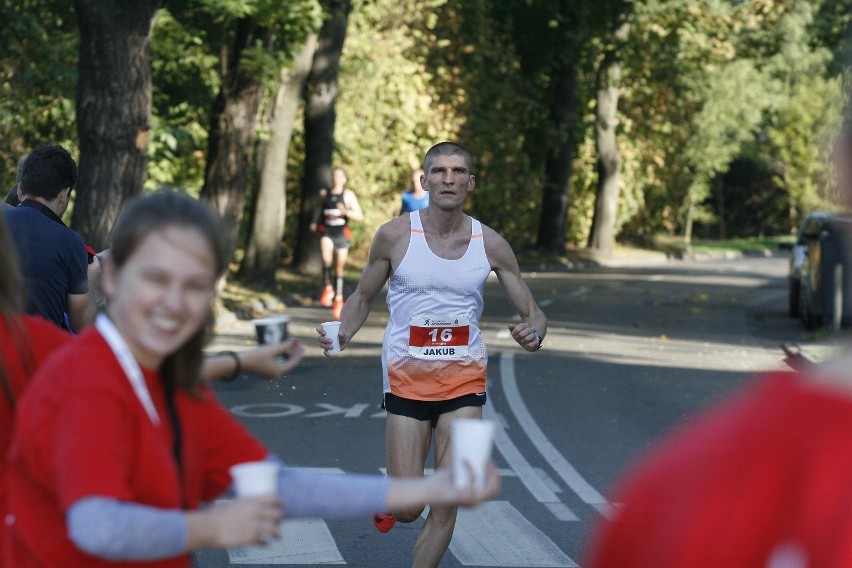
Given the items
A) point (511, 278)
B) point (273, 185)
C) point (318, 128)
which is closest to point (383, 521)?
point (511, 278)

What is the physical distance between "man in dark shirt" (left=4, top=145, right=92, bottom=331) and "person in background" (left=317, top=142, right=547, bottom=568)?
3.90ft

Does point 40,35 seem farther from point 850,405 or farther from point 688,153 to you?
point 688,153

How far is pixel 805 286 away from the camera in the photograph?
24312 mm

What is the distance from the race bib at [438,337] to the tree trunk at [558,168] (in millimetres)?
→ 38720

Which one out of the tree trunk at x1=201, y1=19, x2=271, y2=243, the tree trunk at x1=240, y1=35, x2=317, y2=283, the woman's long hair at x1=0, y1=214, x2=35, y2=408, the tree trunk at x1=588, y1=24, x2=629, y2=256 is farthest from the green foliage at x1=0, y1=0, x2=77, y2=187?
the tree trunk at x1=588, y1=24, x2=629, y2=256

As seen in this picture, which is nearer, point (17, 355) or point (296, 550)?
point (17, 355)

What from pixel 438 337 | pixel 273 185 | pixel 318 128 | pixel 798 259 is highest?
pixel 318 128

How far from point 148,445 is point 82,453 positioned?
15cm

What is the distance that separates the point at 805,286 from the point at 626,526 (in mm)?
23350

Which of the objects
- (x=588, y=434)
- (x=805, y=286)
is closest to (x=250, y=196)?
(x=805, y=286)

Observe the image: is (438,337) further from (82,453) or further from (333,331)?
(82,453)

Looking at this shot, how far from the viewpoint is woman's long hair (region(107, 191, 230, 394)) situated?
113 inches

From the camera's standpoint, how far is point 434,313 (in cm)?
714

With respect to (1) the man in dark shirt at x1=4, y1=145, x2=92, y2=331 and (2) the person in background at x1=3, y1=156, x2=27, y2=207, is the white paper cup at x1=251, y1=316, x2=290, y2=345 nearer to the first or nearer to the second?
(1) the man in dark shirt at x1=4, y1=145, x2=92, y2=331
